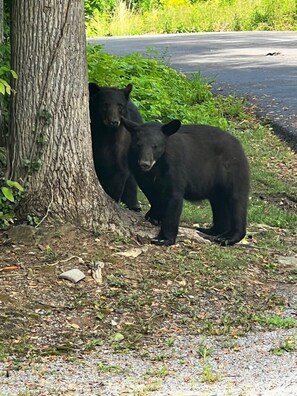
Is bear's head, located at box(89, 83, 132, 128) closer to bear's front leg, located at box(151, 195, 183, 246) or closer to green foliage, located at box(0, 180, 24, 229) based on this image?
bear's front leg, located at box(151, 195, 183, 246)

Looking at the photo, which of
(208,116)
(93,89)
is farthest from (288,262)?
(208,116)

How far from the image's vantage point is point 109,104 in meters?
8.94

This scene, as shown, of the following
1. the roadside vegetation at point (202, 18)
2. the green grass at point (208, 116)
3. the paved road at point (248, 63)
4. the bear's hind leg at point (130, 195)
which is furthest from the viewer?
the roadside vegetation at point (202, 18)

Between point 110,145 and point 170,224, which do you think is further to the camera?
point 110,145

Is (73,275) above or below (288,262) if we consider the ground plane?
above

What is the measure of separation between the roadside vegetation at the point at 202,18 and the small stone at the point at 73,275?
28.0 meters

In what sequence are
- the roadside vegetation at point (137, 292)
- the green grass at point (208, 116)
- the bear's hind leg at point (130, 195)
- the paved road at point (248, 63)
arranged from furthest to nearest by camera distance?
the paved road at point (248, 63), the green grass at point (208, 116), the bear's hind leg at point (130, 195), the roadside vegetation at point (137, 292)

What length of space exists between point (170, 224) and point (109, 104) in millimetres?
1630

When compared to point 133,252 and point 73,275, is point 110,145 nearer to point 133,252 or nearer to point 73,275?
point 133,252

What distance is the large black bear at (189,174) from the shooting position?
7.92 metres

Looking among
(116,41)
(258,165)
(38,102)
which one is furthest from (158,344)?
(116,41)

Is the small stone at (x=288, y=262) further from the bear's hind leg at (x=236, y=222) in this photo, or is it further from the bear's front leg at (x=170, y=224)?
the bear's front leg at (x=170, y=224)

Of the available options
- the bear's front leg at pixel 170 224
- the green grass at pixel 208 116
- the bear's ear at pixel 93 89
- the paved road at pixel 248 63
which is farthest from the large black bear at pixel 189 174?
the paved road at pixel 248 63

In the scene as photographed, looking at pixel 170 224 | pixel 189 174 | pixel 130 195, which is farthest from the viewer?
pixel 130 195
